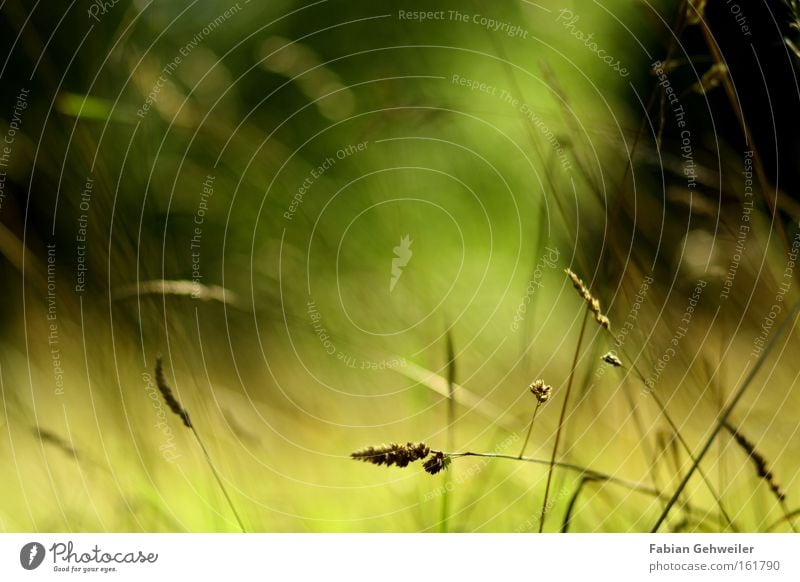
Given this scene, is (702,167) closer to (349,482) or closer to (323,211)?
(323,211)

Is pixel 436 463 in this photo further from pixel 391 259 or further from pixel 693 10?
pixel 693 10

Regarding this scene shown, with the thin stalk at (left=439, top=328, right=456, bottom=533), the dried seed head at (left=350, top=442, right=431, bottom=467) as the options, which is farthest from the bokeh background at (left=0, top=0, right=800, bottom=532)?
the dried seed head at (left=350, top=442, right=431, bottom=467)

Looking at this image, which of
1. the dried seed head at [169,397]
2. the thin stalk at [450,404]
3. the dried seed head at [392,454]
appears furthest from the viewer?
the thin stalk at [450,404]

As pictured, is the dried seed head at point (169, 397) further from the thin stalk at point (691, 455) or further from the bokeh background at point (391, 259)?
the thin stalk at point (691, 455)
